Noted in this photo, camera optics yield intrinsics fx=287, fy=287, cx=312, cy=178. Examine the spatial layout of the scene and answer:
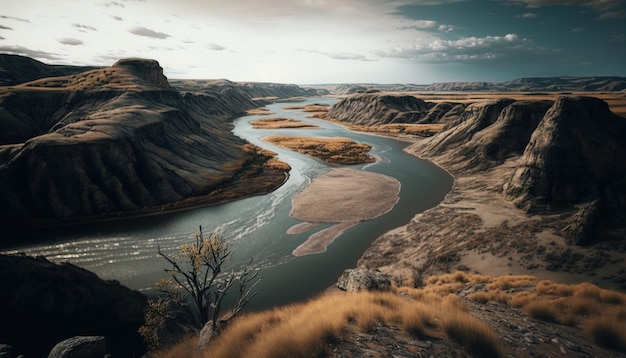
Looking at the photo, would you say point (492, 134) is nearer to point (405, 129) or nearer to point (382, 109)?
point (405, 129)

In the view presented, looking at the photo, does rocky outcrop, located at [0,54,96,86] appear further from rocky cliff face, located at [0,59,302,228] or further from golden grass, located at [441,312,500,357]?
golden grass, located at [441,312,500,357]

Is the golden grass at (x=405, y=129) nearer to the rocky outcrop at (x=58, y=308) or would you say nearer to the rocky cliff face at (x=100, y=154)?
the rocky cliff face at (x=100, y=154)

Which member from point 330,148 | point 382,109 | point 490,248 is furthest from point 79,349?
point 382,109

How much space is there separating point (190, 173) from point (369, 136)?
79573 mm

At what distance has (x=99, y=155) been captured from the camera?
46062 millimetres

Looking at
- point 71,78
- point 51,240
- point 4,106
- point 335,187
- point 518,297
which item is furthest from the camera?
point 71,78

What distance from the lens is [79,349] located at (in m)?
11.1

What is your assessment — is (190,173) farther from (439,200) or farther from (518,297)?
(518,297)

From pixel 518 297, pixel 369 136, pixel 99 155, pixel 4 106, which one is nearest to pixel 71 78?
pixel 4 106

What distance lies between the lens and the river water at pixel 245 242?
93.5 feet

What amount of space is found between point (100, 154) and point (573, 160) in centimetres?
6749

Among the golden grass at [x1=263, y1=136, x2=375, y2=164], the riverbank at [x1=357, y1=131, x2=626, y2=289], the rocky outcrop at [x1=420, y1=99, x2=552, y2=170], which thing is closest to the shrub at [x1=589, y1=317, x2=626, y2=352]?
the riverbank at [x1=357, y1=131, x2=626, y2=289]

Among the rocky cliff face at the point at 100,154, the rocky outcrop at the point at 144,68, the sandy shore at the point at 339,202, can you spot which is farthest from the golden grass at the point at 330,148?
the rocky outcrop at the point at 144,68

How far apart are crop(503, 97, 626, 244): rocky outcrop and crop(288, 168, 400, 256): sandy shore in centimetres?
1807
